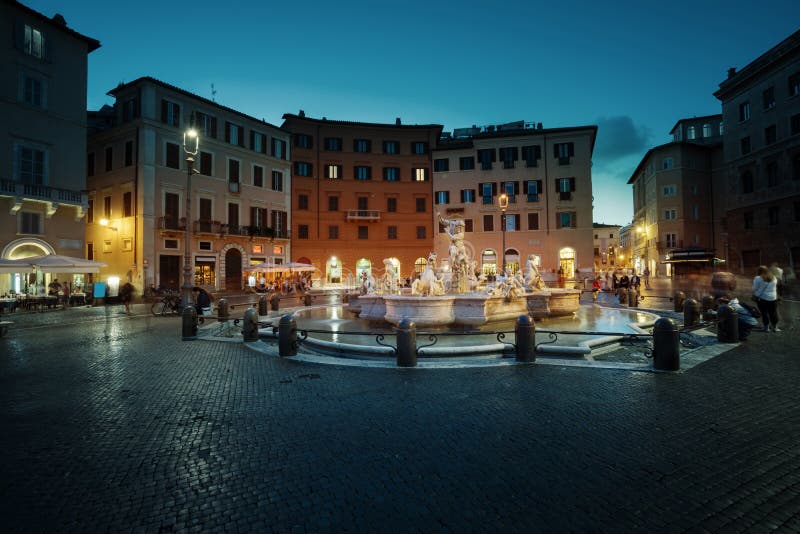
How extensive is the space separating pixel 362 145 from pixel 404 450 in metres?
39.6

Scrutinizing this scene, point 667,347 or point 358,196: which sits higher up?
point 358,196

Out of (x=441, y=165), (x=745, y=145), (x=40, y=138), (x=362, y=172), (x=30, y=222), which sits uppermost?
(x=441, y=165)

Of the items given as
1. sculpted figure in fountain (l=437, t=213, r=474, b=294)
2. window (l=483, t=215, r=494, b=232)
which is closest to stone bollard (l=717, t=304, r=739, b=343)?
sculpted figure in fountain (l=437, t=213, r=474, b=294)

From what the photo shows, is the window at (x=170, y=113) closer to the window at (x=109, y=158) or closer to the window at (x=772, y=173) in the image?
the window at (x=109, y=158)

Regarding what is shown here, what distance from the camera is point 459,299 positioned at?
37.4ft

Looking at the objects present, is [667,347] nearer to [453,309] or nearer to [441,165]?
[453,309]

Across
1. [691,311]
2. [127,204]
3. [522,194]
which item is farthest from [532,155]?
[127,204]

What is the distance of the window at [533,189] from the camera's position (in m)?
39.4

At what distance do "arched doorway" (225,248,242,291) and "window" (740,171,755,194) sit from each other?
4072 cm

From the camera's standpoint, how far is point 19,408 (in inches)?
199

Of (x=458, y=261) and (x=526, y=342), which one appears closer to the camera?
(x=526, y=342)

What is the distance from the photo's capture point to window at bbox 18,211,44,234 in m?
21.1

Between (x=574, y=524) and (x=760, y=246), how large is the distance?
3809 centimetres

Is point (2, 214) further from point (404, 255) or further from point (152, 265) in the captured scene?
point (404, 255)
